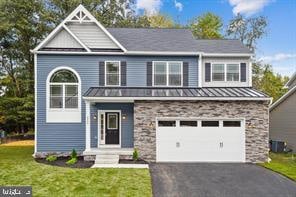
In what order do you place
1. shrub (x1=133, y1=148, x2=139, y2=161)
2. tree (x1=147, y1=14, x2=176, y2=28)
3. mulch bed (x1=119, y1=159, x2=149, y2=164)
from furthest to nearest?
tree (x1=147, y1=14, x2=176, y2=28) < shrub (x1=133, y1=148, x2=139, y2=161) < mulch bed (x1=119, y1=159, x2=149, y2=164)

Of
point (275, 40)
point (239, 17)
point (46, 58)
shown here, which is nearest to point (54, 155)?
point (46, 58)

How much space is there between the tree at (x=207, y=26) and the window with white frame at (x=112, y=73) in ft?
64.3

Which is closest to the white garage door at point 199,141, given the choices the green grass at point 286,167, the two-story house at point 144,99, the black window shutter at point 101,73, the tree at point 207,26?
the two-story house at point 144,99

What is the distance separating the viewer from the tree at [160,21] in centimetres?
3516

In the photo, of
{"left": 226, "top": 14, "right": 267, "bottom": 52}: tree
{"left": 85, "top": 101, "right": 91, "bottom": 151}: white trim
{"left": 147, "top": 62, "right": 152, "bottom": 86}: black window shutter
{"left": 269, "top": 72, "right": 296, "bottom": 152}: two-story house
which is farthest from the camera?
{"left": 226, "top": 14, "right": 267, "bottom": 52}: tree

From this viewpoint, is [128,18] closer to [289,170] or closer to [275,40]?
[275,40]

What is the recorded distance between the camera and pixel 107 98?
15445 mm

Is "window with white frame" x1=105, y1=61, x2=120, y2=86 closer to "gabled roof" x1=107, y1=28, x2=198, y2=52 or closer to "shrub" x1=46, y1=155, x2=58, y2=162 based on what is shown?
"gabled roof" x1=107, y1=28, x2=198, y2=52

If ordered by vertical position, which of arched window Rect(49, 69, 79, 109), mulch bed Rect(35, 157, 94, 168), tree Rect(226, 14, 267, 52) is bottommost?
mulch bed Rect(35, 157, 94, 168)

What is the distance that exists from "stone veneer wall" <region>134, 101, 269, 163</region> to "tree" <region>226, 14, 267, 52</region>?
1855cm

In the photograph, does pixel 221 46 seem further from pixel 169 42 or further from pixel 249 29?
pixel 249 29

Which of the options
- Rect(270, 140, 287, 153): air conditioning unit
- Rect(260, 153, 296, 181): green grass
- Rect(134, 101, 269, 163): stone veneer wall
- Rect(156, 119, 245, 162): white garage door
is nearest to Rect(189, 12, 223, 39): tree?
Rect(270, 140, 287, 153): air conditioning unit

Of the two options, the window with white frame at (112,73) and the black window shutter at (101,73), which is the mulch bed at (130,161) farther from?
the black window shutter at (101,73)

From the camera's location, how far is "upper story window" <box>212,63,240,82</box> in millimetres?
18141
